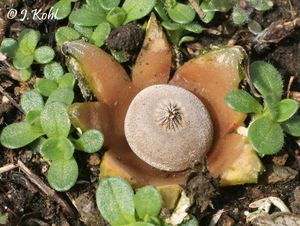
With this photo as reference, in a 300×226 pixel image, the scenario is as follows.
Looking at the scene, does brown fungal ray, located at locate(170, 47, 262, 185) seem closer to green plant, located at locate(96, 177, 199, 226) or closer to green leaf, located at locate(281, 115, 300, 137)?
green leaf, located at locate(281, 115, 300, 137)

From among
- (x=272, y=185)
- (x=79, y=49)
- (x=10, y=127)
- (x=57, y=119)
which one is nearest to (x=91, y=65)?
(x=79, y=49)

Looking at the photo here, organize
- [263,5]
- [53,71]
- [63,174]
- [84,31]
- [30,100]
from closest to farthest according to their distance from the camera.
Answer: [63,174]
[30,100]
[53,71]
[84,31]
[263,5]

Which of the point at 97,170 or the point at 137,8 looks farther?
the point at 137,8

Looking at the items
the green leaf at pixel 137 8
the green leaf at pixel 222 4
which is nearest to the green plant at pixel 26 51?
the green leaf at pixel 137 8

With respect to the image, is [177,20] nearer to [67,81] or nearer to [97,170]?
[67,81]

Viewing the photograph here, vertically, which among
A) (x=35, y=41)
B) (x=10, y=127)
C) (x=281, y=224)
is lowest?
(x=281, y=224)

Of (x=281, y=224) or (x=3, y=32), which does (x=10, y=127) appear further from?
(x=281, y=224)

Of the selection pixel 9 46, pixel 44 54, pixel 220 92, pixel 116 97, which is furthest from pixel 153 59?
pixel 9 46

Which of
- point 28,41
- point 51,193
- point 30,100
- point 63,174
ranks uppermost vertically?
point 28,41
